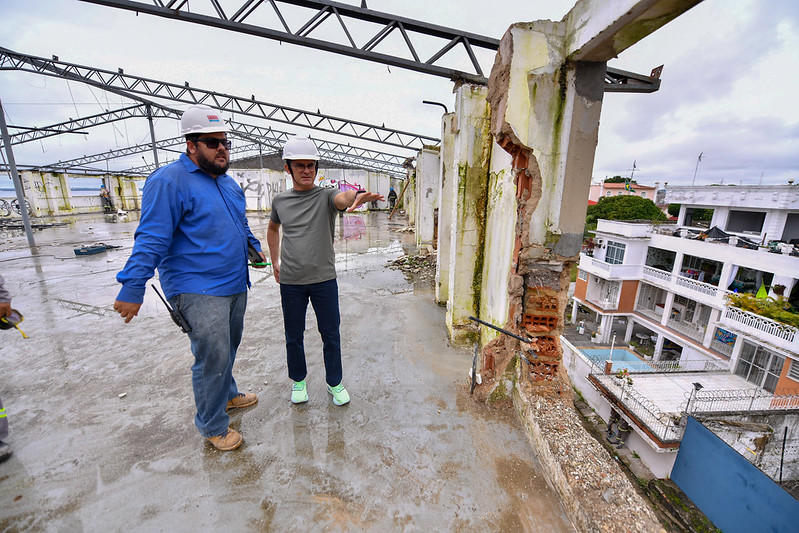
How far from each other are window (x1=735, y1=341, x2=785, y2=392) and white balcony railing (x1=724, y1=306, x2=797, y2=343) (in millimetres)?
923

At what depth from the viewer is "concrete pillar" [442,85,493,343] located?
3.55 metres

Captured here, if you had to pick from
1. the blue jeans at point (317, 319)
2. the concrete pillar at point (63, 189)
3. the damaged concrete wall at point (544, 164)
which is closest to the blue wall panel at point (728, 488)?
the damaged concrete wall at point (544, 164)

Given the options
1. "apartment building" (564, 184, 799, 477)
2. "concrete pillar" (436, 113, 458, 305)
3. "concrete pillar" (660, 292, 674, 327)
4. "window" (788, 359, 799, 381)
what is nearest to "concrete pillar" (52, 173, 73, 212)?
"concrete pillar" (436, 113, 458, 305)

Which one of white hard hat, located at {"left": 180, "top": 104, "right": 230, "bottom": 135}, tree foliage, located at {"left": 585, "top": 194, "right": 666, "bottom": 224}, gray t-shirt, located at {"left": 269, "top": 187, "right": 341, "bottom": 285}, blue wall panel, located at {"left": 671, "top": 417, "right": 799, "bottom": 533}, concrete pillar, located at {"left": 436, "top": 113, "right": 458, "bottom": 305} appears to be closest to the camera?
white hard hat, located at {"left": 180, "top": 104, "right": 230, "bottom": 135}

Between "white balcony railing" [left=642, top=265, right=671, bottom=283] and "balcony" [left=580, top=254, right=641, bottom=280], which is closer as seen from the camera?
"white balcony railing" [left=642, top=265, right=671, bottom=283]

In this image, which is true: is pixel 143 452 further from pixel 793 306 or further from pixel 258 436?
pixel 793 306

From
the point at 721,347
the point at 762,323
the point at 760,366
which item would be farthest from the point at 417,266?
the point at 721,347

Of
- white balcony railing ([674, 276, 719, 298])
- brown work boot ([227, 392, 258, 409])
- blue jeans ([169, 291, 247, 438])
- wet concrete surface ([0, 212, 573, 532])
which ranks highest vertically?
blue jeans ([169, 291, 247, 438])

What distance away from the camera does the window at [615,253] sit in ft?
55.2

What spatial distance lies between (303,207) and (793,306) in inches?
644

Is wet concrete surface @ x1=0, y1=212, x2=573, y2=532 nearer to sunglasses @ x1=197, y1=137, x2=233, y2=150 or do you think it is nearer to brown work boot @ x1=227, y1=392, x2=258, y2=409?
brown work boot @ x1=227, y1=392, x2=258, y2=409

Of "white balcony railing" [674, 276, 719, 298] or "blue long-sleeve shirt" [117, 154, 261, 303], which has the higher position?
"blue long-sleeve shirt" [117, 154, 261, 303]

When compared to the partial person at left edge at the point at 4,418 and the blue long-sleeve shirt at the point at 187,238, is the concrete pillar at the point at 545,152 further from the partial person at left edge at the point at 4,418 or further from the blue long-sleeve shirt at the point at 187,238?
the partial person at left edge at the point at 4,418

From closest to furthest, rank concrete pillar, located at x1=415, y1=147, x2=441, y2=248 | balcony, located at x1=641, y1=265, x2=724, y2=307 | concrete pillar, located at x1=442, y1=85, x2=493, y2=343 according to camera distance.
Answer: concrete pillar, located at x1=442, y1=85, x2=493, y2=343
concrete pillar, located at x1=415, y1=147, x2=441, y2=248
balcony, located at x1=641, y1=265, x2=724, y2=307
